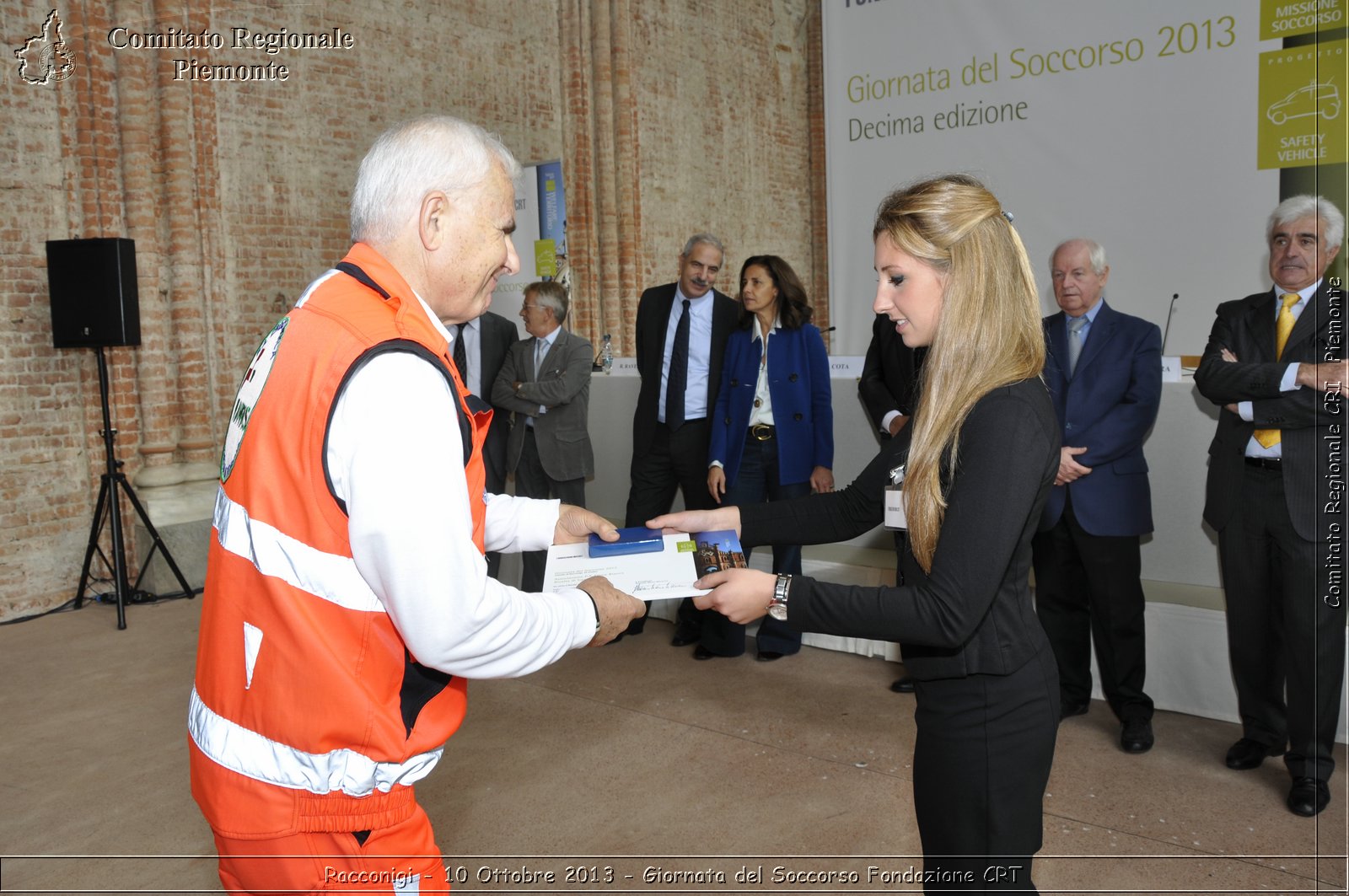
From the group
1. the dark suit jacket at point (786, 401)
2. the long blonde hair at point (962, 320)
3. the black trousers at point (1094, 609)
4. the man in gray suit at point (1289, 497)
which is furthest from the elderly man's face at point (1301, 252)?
the long blonde hair at point (962, 320)

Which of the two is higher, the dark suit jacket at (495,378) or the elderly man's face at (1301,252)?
the elderly man's face at (1301,252)

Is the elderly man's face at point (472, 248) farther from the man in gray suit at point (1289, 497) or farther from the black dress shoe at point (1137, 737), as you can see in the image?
the black dress shoe at point (1137, 737)

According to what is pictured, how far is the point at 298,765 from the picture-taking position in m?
1.38

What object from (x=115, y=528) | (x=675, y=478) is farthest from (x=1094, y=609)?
(x=115, y=528)

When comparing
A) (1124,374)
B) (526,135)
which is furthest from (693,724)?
(526,135)

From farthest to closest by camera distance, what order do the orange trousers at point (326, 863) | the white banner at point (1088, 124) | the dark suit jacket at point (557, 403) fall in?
the white banner at point (1088, 124) → the dark suit jacket at point (557, 403) → the orange trousers at point (326, 863)

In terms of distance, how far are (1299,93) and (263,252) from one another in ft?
23.4

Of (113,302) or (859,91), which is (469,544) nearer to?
(113,302)

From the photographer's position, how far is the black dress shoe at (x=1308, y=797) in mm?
3227

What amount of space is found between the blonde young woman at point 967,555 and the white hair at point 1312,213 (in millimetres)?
2232

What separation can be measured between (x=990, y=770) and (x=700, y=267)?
3.69 meters

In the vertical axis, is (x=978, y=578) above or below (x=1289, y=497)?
above

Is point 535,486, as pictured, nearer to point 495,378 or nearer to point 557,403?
point 557,403

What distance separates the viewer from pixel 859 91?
795 cm
